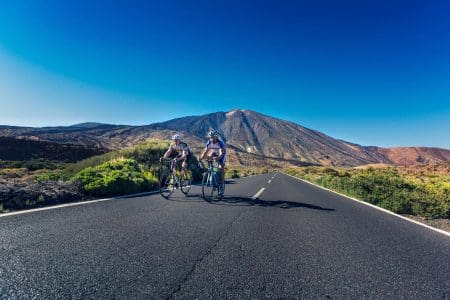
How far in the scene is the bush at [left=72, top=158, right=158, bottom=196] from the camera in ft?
31.2

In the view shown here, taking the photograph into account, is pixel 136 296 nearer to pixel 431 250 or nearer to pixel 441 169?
pixel 431 250

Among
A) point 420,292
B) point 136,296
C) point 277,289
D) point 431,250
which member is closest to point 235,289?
point 277,289

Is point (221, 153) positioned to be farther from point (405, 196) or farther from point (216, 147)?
point (405, 196)

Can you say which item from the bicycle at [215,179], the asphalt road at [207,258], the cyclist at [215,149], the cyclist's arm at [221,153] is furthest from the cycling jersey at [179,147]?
the asphalt road at [207,258]

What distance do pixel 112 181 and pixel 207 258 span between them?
23.9 feet

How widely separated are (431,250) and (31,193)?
320 inches

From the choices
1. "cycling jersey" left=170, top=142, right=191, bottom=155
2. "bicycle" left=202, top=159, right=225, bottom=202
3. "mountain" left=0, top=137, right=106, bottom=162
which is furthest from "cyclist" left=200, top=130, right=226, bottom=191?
"mountain" left=0, top=137, right=106, bottom=162

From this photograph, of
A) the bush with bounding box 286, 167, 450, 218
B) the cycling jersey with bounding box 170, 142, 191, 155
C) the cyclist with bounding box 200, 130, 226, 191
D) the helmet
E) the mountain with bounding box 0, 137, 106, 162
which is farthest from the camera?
the mountain with bounding box 0, 137, 106, 162

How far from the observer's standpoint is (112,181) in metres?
10.2

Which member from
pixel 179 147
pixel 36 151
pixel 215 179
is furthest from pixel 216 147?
pixel 36 151

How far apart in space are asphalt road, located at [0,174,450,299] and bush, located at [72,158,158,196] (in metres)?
2.96

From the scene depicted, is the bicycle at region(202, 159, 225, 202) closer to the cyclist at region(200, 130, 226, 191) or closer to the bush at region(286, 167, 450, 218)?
the cyclist at region(200, 130, 226, 191)

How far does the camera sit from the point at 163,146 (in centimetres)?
2122

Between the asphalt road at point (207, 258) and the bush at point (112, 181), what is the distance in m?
2.96
